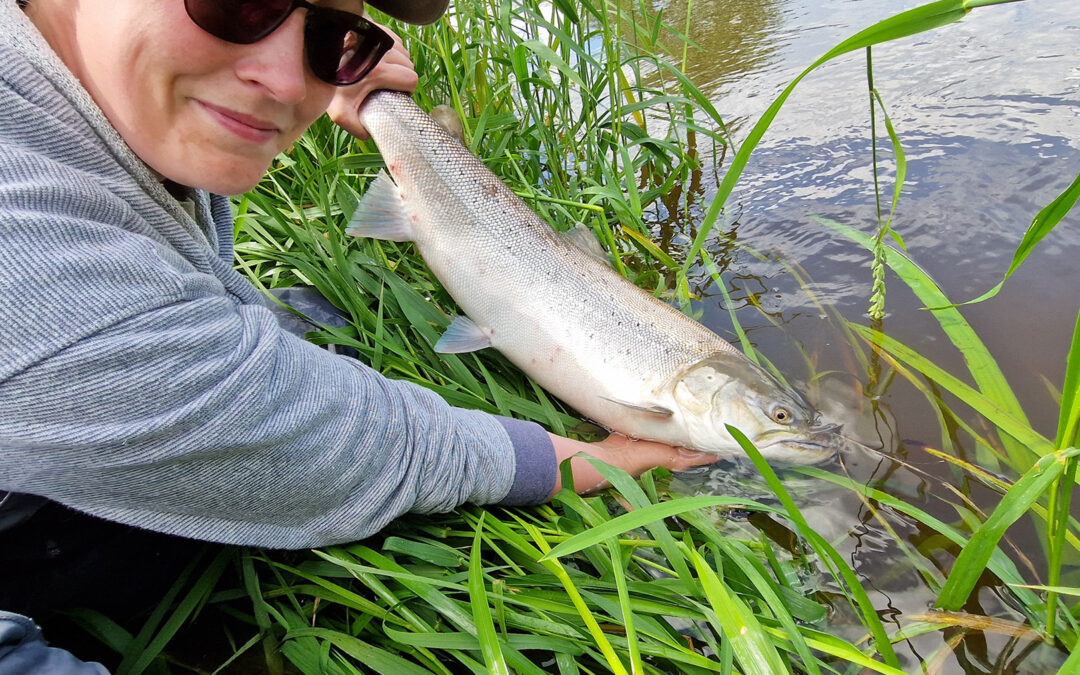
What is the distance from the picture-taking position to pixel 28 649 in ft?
4.01

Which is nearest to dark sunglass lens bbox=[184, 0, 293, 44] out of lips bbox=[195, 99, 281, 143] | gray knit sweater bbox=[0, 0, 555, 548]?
lips bbox=[195, 99, 281, 143]

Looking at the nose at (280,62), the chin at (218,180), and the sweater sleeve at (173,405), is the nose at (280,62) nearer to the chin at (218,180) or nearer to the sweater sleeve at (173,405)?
the chin at (218,180)

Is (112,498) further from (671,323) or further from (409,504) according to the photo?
(671,323)

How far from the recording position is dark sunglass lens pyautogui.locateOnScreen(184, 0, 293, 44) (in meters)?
1.27

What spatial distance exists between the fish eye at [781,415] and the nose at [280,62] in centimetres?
193

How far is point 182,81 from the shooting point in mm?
1338

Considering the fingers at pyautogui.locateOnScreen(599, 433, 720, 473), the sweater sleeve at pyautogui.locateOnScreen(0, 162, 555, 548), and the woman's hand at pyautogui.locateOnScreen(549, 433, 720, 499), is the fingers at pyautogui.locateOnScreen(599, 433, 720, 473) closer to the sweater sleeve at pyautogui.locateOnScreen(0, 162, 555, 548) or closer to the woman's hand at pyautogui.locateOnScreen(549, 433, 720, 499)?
the woman's hand at pyautogui.locateOnScreen(549, 433, 720, 499)

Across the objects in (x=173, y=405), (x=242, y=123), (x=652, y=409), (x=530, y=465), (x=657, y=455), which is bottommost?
(x=657, y=455)

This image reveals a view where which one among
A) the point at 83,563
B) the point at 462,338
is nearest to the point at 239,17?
the point at 83,563

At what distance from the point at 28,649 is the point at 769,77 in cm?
577

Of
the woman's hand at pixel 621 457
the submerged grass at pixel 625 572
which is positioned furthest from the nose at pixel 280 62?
the woman's hand at pixel 621 457

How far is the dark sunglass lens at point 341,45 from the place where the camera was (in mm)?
1487

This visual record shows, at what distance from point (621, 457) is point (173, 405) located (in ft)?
5.15

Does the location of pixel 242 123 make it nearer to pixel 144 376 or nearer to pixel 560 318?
pixel 144 376
